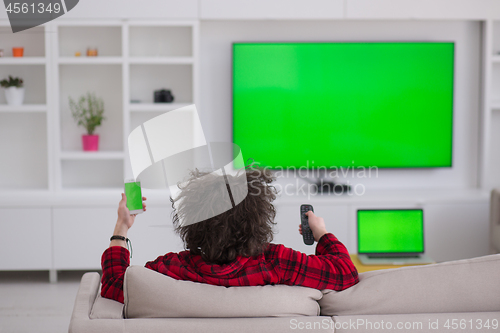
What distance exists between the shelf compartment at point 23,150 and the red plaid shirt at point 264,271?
284 centimetres

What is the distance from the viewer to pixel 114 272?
130 cm

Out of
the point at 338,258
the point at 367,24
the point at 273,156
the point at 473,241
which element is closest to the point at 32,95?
the point at 273,156

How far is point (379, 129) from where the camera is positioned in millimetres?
3775

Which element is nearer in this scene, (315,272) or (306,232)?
(315,272)

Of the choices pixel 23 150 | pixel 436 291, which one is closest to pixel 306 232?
pixel 436 291

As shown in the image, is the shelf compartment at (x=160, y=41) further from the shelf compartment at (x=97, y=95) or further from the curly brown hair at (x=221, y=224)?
the curly brown hair at (x=221, y=224)

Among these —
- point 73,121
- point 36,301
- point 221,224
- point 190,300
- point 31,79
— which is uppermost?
point 31,79

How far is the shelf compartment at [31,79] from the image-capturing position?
3727mm

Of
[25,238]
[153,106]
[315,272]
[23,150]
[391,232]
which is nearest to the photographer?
[315,272]

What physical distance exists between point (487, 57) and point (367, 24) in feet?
3.01

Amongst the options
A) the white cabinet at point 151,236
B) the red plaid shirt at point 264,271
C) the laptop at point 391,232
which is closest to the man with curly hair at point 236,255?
the red plaid shirt at point 264,271

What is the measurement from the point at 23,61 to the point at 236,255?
2892 mm

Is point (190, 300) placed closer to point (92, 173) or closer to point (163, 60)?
point (163, 60)

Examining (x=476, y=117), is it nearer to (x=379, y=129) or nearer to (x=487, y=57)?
(x=487, y=57)
